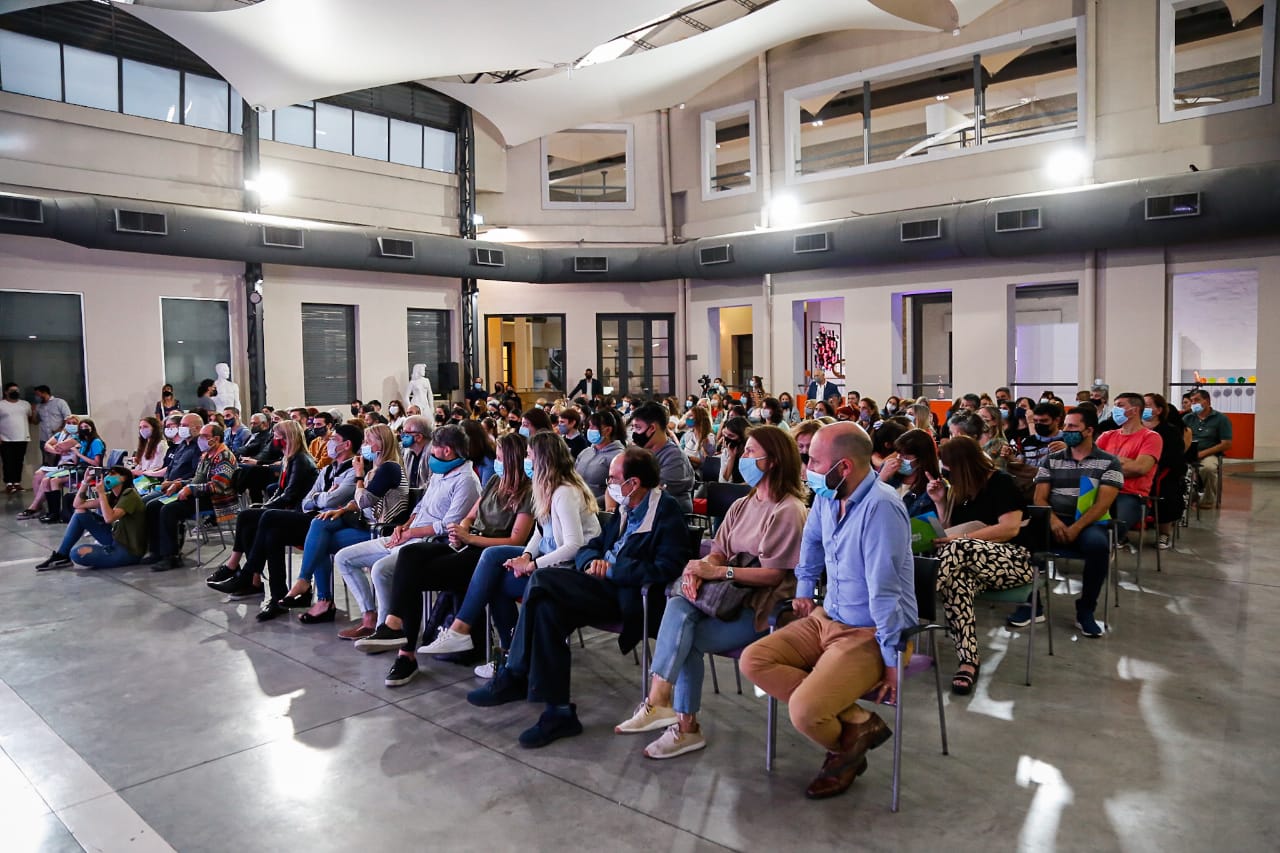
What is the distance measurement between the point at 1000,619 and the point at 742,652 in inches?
105

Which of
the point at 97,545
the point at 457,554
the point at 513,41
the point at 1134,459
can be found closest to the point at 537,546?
the point at 457,554

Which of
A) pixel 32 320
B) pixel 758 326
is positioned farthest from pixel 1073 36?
pixel 32 320

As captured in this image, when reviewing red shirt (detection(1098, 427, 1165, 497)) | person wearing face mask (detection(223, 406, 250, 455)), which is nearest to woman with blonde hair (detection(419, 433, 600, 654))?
red shirt (detection(1098, 427, 1165, 497))

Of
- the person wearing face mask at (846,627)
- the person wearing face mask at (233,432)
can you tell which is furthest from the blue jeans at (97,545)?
the person wearing face mask at (846,627)

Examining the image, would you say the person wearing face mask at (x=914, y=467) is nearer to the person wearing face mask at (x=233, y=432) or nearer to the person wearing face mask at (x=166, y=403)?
the person wearing face mask at (x=233, y=432)

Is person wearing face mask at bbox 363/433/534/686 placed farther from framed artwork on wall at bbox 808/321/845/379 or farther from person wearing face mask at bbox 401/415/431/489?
framed artwork on wall at bbox 808/321/845/379

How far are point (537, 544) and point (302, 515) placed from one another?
2.35 meters

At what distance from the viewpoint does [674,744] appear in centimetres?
352

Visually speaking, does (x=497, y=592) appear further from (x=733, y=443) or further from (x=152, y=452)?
(x=152, y=452)

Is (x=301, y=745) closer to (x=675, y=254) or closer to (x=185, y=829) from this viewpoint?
(x=185, y=829)

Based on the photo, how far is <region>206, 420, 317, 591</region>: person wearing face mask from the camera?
641cm

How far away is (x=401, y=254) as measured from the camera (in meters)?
15.1

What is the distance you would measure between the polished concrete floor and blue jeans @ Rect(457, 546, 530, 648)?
13.4 inches

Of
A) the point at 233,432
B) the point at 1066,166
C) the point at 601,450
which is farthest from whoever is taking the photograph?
the point at 1066,166
